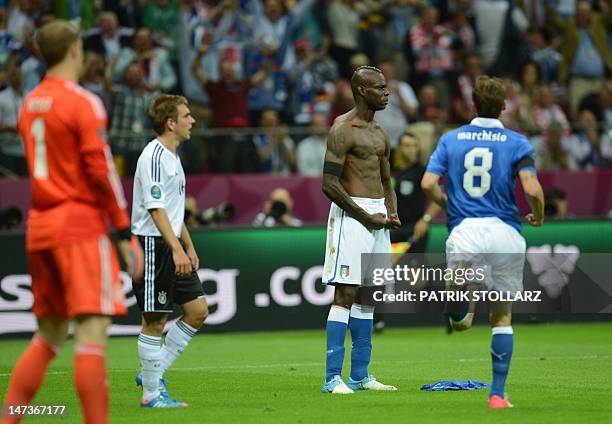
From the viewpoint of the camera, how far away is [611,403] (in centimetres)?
987

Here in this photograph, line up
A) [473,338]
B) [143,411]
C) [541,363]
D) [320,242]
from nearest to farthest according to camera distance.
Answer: [143,411], [541,363], [473,338], [320,242]

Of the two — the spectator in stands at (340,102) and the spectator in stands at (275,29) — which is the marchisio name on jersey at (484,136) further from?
the spectator in stands at (275,29)

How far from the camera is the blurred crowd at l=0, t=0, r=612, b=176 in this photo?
61.9ft

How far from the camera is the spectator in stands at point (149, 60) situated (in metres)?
19.8

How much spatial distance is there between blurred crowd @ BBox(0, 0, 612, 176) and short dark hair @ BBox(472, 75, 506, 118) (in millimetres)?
9021

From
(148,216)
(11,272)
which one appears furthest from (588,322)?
(148,216)

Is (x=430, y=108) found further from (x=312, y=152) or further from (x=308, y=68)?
(x=312, y=152)

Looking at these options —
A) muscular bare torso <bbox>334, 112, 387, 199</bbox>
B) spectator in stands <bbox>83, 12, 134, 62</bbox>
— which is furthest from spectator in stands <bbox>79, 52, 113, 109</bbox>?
muscular bare torso <bbox>334, 112, 387, 199</bbox>

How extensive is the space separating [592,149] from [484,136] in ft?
36.9

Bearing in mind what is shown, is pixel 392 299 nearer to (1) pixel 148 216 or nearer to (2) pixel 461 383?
(2) pixel 461 383

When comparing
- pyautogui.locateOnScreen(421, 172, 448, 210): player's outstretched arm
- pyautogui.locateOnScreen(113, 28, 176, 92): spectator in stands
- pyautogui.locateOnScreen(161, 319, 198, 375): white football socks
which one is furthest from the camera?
pyautogui.locateOnScreen(113, 28, 176, 92): spectator in stands

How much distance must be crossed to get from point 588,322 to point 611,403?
30.5 ft

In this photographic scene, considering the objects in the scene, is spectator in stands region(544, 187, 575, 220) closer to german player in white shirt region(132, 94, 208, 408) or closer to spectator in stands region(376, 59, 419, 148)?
spectator in stands region(376, 59, 419, 148)

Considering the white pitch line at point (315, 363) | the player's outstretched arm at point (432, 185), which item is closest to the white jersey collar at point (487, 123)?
the player's outstretched arm at point (432, 185)
